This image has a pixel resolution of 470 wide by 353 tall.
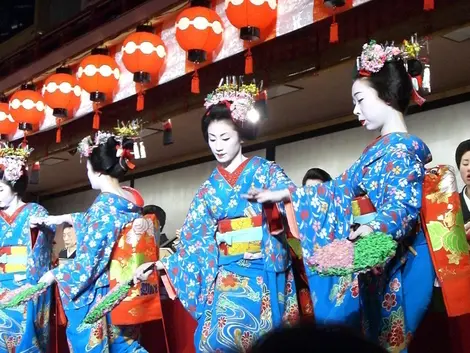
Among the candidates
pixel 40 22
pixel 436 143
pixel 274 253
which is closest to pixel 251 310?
pixel 274 253

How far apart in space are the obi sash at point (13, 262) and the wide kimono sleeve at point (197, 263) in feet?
6.32

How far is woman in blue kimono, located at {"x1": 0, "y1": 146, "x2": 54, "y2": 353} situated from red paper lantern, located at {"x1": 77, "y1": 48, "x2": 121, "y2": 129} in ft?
6.67

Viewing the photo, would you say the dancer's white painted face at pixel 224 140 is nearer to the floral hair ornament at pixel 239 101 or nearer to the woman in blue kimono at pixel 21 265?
the floral hair ornament at pixel 239 101

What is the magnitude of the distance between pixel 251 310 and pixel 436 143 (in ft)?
13.9

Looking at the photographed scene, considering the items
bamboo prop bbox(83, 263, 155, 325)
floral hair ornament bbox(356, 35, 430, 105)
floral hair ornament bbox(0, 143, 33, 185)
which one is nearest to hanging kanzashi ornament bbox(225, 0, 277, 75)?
floral hair ornament bbox(0, 143, 33, 185)

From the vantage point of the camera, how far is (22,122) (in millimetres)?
8781

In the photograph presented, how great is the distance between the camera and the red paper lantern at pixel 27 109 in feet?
28.6

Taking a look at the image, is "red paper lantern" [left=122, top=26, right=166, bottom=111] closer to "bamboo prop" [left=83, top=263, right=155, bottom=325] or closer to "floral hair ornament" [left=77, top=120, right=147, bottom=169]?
"floral hair ornament" [left=77, top=120, right=147, bottom=169]

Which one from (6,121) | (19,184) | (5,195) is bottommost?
(5,195)

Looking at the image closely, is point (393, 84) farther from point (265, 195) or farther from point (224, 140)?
point (224, 140)

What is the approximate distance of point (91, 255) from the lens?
190 inches

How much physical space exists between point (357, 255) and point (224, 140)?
1592mm

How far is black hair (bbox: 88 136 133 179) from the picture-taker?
16.7 feet

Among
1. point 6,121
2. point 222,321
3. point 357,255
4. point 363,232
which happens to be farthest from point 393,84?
point 6,121
